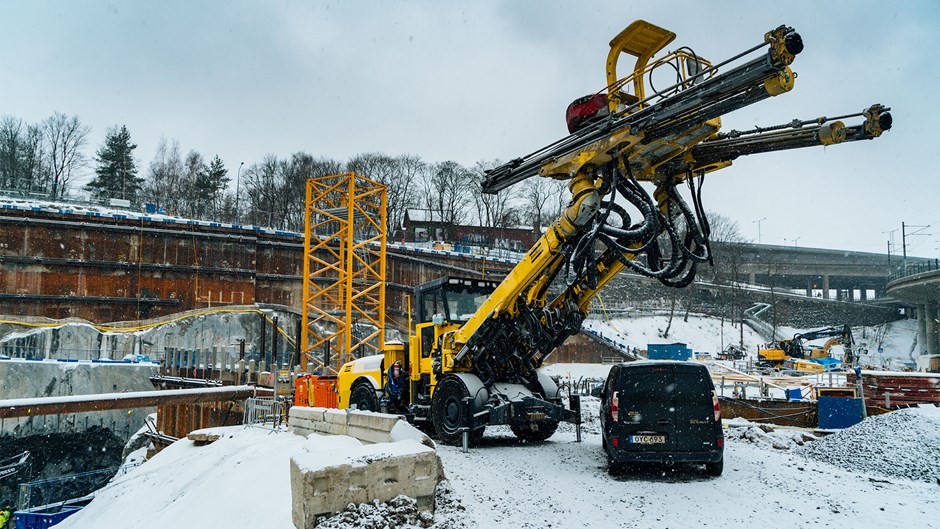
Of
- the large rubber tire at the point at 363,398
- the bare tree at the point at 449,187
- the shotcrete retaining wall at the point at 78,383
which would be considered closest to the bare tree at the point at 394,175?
the bare tree at the point at 449,187

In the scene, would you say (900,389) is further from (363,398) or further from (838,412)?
(363,398)

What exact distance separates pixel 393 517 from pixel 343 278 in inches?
1090

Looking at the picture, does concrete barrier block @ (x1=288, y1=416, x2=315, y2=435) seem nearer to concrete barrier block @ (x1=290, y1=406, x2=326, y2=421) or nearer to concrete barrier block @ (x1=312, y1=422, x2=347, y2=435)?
concrete barrier block @ (x1=290, y1=406, x2=326, y2=421)

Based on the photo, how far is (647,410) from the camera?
28.5 feet

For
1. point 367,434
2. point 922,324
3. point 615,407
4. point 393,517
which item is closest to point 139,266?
point 367,434

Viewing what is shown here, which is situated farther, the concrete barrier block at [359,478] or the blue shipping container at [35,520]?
the blue shipping container at [35,520]

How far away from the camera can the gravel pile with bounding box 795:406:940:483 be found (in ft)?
30.9

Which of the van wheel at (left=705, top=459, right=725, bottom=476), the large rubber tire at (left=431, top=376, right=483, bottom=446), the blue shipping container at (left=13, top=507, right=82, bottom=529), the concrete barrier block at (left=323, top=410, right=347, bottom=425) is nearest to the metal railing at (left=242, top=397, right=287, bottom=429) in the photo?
the blue shipping container at (left=13, top=507, right=82, bottom=529)

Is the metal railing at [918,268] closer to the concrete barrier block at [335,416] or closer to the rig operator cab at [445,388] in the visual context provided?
the rig operator cab at [445,388]

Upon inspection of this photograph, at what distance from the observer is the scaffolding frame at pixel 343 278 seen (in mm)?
31312

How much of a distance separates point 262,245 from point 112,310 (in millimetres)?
9757

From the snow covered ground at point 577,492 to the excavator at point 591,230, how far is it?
1194 mm

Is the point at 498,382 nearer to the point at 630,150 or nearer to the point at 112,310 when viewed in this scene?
the point at 630,150

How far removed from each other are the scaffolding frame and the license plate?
1919 cm
